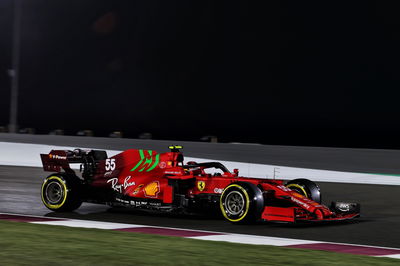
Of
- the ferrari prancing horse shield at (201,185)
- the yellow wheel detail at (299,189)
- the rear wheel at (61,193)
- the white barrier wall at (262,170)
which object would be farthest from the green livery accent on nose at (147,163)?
the white barrier wall at (262,170)

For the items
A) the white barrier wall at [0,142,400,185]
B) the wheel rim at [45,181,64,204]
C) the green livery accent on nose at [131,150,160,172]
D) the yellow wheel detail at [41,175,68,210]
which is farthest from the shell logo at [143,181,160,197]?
the white barrier wall at [0,142,400,185]

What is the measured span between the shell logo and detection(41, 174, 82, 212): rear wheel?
114cm

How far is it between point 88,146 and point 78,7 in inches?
332

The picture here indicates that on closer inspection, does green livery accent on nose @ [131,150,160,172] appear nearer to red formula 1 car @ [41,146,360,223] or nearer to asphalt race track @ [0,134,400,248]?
red formula 1 car @ [41,146,360,223]

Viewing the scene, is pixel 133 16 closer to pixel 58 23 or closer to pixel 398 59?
pixel 58 23

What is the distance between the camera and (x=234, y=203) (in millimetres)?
11359

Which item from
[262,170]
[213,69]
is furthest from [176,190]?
[213,69]

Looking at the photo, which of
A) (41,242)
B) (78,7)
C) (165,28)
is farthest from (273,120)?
(41,242)

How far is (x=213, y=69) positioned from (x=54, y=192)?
14491 millimetres

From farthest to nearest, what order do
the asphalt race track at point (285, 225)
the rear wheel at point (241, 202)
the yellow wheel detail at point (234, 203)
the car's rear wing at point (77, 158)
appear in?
the car's rear wing at point (77, 158) → the yellow wheel detail at point (234, 203) → the rear wheel at point (241, 202) → the asphalt race track at point (285, 225)

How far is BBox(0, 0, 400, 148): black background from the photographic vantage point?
24.0m

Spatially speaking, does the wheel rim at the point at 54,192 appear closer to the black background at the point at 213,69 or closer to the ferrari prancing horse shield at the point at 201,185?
the ferrari prancing horse shield at the point at 201,185

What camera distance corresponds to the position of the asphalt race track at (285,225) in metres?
10.8

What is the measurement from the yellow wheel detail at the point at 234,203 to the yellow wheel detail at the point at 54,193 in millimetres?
2604
